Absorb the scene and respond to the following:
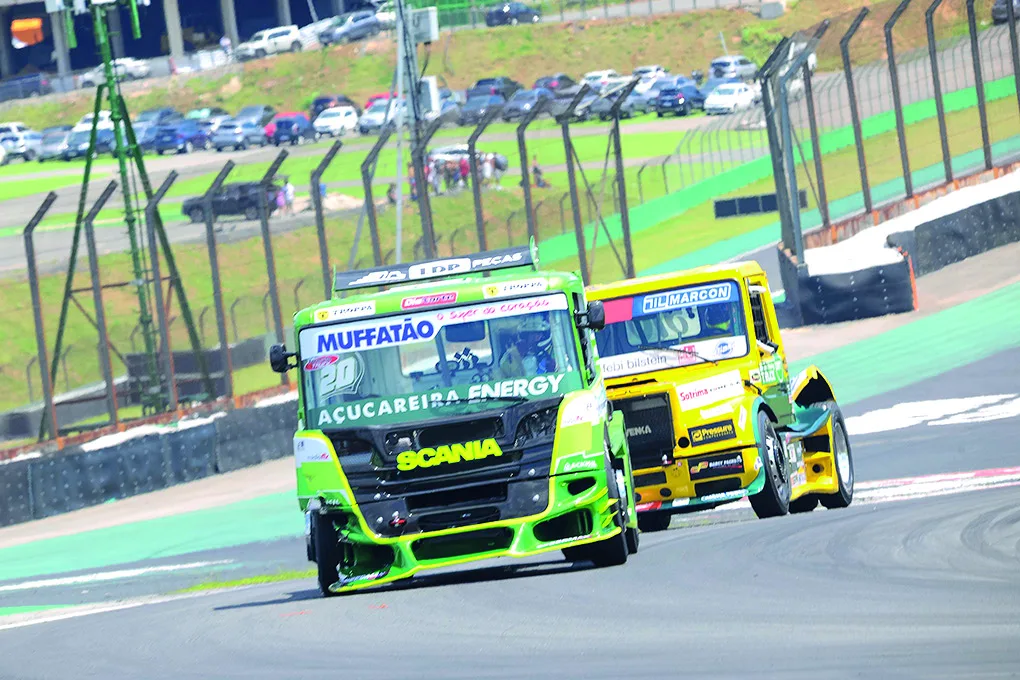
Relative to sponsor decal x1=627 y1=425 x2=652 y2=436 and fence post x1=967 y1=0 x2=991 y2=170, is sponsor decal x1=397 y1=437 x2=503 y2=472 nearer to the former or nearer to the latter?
sponsor decal x1=627 y1=425 x2=652 y2=436

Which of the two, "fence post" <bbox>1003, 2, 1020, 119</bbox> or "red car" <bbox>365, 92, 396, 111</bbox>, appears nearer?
"fence post" <bbox>1003, 2, 1020, 119</bbox>

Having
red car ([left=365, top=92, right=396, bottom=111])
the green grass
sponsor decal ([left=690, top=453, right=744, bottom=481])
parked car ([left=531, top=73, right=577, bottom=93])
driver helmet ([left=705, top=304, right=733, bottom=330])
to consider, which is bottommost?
the green grass

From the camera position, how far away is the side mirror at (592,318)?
10.7 meters

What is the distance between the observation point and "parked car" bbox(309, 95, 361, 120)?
77750 millimetres

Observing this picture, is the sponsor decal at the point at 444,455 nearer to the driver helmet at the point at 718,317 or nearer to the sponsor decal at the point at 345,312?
the sponsor decal at the point at 345,312

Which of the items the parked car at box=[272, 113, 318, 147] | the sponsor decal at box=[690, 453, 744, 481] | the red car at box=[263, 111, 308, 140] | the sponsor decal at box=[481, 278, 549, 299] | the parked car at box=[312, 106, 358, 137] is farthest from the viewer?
the red car at box=[263, 111, 308, 140]

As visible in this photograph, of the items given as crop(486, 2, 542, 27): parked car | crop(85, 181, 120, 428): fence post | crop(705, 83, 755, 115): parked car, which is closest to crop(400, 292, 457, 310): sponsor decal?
crop(85, 181, 120, 428): fence post

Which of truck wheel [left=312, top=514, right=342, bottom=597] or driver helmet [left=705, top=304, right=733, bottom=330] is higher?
driver helmet [left=705, top=304, right=733, bottom=330]

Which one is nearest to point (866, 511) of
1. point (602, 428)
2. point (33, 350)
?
point (602, 428)

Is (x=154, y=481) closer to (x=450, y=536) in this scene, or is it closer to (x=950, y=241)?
(x=450, y=536)

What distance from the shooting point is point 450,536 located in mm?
10430

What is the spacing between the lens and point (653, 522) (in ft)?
49.8

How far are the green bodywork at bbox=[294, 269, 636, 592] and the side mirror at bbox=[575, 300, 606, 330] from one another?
0.16ft

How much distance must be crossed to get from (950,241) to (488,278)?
69.3 ft
